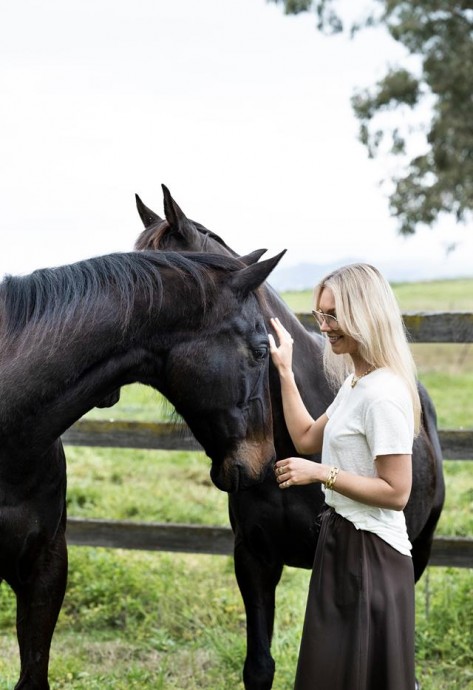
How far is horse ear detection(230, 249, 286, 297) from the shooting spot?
106 inches

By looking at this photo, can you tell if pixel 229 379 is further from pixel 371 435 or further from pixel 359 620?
pixel 359 620

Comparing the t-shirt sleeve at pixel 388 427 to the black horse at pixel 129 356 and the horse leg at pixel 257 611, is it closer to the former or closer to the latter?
the black horse at pixel 129 356

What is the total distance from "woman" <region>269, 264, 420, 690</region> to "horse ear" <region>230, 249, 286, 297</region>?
7.7 inches

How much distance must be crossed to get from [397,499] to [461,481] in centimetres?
476

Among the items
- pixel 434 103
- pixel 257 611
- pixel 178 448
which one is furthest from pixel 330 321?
pixel 434 103

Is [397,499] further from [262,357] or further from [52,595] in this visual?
[52,595]

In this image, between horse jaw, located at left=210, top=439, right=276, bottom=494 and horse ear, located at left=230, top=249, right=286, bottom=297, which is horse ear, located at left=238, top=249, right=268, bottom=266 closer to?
horse ear, located at left=230, top=249, right=286, bottom=297

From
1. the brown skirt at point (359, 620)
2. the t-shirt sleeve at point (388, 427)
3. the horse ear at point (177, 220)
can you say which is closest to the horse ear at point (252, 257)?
the horse ear at point (177, 220)

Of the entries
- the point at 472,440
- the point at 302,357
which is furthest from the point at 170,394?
the point at 472,440

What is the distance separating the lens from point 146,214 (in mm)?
3379

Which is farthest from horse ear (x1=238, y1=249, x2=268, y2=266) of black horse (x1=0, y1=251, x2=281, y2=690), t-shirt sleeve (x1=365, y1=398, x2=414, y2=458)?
t-shirt sleeve (x1=365, y1=398, x2=414, y2=458)

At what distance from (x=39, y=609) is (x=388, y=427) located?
1426 millimetres

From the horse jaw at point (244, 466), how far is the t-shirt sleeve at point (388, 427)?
39 cm

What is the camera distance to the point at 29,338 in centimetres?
253
